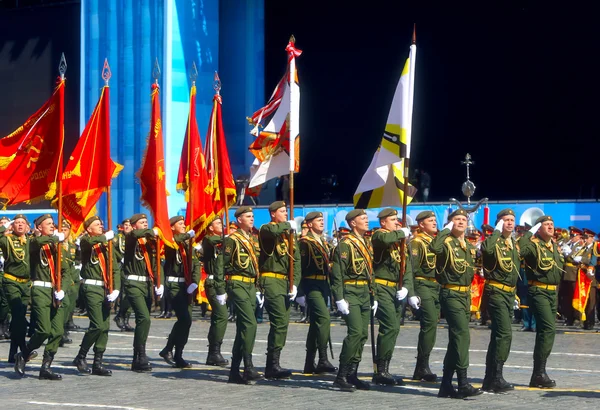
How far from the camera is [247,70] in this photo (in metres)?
29.0

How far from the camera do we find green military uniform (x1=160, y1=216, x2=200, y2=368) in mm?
12555

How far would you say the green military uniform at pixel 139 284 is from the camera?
40.3 feet

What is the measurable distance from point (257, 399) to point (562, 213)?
1206cm

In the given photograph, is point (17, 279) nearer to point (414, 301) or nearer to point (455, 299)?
point (414, 301)

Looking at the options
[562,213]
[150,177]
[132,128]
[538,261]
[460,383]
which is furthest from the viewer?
[132,128]

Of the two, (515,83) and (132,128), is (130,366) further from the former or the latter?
(515,83)

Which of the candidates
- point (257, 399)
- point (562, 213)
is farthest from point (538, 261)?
point (562, 213)

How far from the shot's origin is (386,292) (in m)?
11.0

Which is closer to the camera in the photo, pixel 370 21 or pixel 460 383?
pixel 460 383

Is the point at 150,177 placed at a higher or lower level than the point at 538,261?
higher

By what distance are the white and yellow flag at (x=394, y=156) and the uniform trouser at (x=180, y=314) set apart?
2235 millimetres

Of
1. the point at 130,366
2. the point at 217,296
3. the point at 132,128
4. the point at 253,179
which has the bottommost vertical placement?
the point at 130,366

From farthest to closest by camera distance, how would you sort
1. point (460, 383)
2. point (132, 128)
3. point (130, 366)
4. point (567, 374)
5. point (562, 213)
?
1. point (132, 128)
2. point (562, 213)
3. point (130, 366)
4. point (567, 374)
5. point (460, 383)

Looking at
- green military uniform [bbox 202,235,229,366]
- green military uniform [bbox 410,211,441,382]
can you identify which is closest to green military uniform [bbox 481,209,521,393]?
green military uniform [bbox 410,211,441,382]
